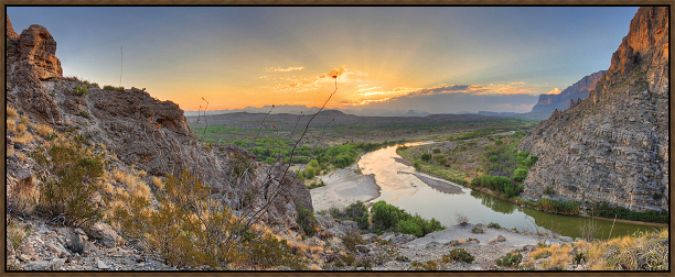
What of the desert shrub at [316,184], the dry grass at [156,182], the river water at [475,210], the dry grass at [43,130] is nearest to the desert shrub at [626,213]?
the river water at [475,210]

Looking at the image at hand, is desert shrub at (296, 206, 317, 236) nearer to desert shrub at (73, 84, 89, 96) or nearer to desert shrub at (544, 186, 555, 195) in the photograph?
desert shrub at (73, 84, 89, 96)

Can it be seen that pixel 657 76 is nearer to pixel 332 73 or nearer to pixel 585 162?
pixel 585 162

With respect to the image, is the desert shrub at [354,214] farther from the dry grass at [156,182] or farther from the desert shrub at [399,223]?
the dry grass at [156,182]

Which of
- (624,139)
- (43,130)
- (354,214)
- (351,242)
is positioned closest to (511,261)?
(351,242)

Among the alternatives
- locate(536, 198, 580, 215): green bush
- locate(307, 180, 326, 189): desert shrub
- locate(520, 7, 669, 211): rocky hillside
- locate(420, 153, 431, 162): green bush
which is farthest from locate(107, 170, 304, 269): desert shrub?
locate(420, 153, 431, 162): green bush

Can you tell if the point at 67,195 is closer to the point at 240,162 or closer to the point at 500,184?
the point at 240,162

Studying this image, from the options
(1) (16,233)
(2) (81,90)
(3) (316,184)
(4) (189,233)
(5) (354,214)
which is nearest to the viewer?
(1) (16,233)

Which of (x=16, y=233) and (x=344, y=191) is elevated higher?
(x=16, y=233)
